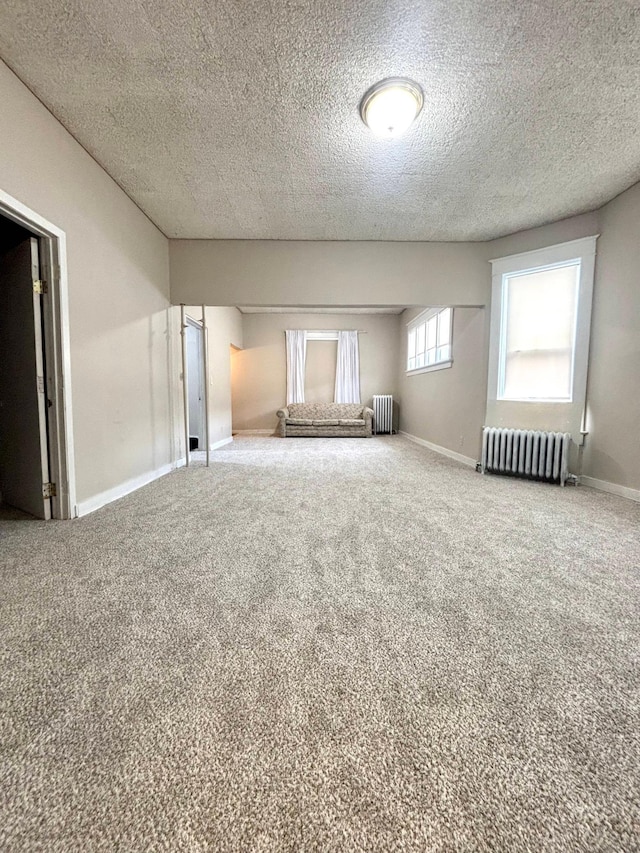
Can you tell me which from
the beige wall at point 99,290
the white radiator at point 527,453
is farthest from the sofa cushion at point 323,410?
the beige wall at point 99,290

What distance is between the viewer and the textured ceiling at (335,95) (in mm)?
1602

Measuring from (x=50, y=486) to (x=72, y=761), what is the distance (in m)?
2.07

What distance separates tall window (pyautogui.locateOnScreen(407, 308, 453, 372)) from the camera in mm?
5188

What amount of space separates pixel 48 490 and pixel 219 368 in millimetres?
4285

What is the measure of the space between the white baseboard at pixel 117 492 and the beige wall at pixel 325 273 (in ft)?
6.59

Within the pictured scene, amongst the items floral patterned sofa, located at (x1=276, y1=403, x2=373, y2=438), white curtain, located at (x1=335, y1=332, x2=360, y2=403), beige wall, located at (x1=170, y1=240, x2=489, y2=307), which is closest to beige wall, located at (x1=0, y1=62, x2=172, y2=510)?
beige wall, located at (x1=170, y1=240, x2=489, y2=307)

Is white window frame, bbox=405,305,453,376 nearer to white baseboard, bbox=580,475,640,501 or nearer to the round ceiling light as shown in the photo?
white baseboard, bbox=580,475,640,501

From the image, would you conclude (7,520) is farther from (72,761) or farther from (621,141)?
(621,141)

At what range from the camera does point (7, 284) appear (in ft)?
7.57

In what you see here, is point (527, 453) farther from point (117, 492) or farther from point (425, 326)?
point (117, 492)

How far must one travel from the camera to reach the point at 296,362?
8.32m

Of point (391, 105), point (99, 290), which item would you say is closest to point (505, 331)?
point (391, 105)

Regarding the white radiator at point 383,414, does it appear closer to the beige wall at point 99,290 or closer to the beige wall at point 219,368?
the beige wall at point 219,368

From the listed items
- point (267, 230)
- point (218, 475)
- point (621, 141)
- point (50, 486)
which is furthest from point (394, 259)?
point (50, 486)
